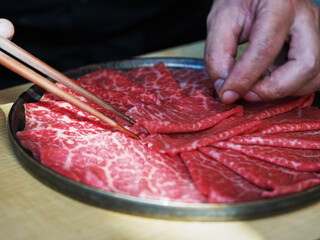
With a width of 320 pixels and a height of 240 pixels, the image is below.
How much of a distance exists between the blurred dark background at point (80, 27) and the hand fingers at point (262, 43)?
2.43 metres

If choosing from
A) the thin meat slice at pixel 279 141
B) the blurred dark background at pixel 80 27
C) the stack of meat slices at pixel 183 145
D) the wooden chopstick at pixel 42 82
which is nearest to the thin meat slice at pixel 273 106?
the stack of meat slices at pixel 183 145

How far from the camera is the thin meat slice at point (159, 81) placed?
248 cm

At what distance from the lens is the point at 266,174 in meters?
1.77

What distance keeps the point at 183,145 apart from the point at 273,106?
0.80m

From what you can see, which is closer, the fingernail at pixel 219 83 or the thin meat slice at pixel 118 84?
the fingernail at pixel 219 83

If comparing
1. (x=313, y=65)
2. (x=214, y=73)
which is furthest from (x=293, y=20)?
(x=214, y=73)

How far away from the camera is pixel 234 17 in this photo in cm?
222

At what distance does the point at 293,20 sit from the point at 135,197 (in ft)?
4.20

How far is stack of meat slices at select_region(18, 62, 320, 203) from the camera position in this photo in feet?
5.47

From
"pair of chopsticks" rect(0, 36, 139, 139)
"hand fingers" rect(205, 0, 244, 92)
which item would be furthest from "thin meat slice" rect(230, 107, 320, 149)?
"pair of chopsticks" rect(0, 36, 139, 139)

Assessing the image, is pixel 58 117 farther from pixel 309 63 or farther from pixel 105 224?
pixel 309 63

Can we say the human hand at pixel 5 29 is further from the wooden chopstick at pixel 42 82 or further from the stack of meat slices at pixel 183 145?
the stack of meat slices at pixel 183 145

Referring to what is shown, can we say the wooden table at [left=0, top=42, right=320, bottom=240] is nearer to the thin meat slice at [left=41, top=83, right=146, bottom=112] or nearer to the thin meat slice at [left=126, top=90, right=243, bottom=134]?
the thin meat slice at [left=126, top=90, right=243, bottom=134]

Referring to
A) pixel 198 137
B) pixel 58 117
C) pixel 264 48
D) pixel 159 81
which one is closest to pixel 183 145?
pixel 198 137
